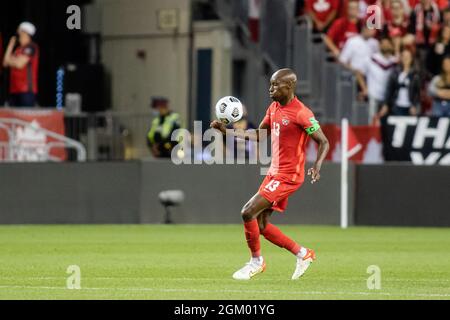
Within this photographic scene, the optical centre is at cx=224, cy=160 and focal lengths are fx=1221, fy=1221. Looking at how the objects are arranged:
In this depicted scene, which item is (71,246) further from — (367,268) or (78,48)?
(78,48)

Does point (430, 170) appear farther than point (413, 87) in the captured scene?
No

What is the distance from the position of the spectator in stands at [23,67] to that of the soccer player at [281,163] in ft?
40.6

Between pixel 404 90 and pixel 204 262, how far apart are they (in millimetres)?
10336

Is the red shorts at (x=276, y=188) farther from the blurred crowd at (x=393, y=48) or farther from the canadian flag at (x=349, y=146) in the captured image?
the blurred crowd at (x=393, y=48)

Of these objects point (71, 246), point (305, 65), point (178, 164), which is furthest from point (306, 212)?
point (71, 246)

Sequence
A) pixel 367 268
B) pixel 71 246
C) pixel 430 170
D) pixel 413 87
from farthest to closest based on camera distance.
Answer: pixel 413 87 → pixel 430 170 → pixel 71 246 → pixel 367 268

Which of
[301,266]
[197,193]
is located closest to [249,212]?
[301,266]

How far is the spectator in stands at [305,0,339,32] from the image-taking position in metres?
26.9

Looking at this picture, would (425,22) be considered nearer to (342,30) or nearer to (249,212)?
(342,30)

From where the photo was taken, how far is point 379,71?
25.2m

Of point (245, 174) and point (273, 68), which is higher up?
point (273, 68)

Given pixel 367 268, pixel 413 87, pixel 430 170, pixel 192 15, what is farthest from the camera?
pixel 192 15

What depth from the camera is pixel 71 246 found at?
58.7 ft

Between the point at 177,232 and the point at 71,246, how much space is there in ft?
11.8
